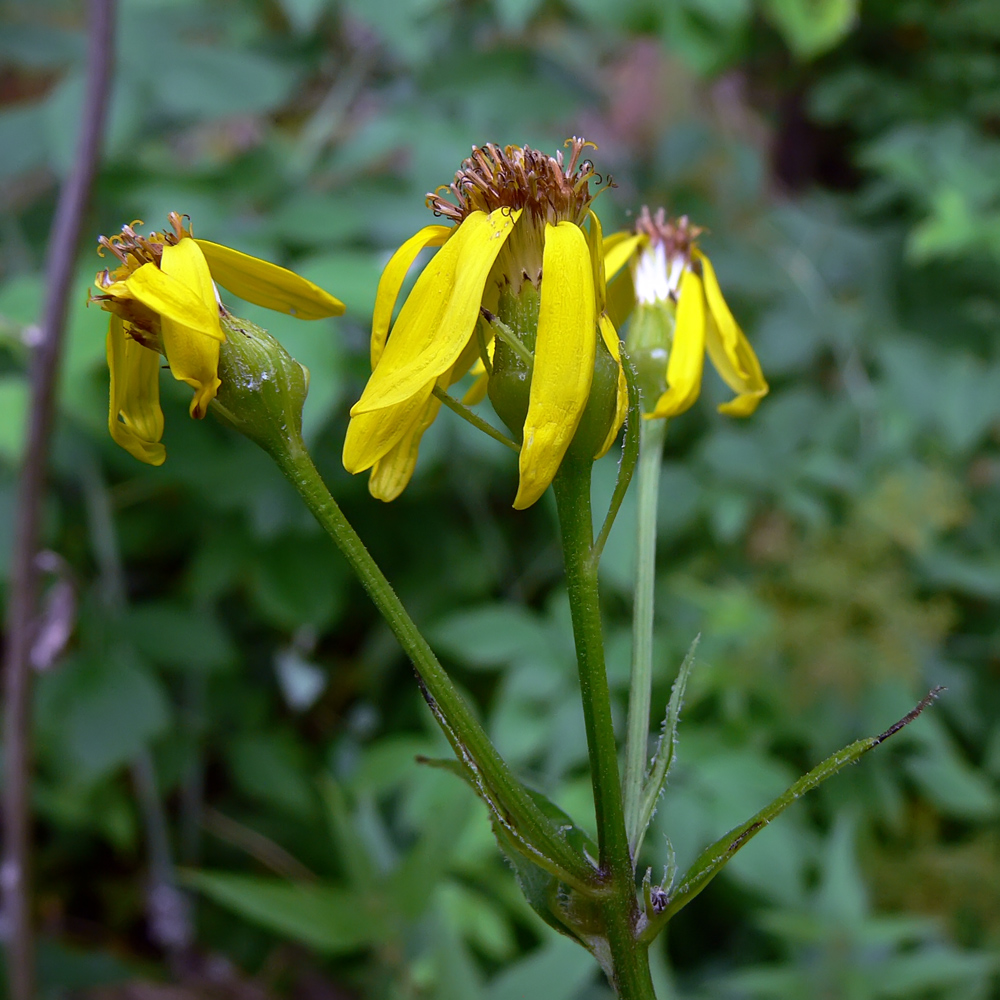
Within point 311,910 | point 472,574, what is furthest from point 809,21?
point 311,910

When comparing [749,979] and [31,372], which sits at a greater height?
[31,372]

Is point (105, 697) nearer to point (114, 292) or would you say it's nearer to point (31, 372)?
point (31, 372)

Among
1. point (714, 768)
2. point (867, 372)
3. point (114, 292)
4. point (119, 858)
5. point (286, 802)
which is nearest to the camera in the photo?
point (114, 292)

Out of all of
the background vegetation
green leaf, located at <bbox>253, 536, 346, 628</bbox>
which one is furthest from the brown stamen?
green leaf, located at <bbox>253, 536, 346, 628</bbox>

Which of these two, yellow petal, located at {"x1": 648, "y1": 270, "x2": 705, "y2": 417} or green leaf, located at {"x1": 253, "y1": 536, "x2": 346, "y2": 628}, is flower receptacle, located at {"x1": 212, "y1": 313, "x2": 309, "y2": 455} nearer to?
yellow petal, located at {"x1": 648, "y1": 270, "x2": 705, "y2": 417}

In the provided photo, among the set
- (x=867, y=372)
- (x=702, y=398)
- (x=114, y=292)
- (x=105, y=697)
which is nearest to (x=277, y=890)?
(x=105, y=697)

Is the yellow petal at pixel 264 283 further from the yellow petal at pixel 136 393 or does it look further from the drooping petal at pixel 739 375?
the drooping petal at pixel 739 375

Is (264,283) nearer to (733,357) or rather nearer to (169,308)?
(169,308)
